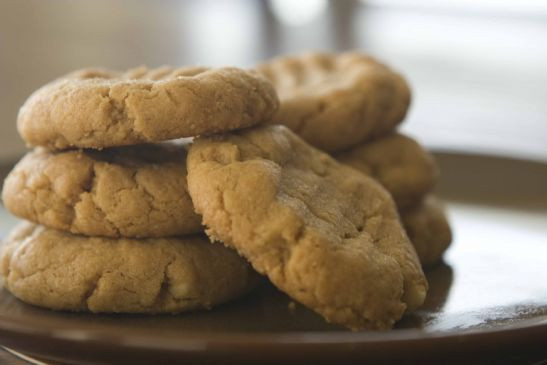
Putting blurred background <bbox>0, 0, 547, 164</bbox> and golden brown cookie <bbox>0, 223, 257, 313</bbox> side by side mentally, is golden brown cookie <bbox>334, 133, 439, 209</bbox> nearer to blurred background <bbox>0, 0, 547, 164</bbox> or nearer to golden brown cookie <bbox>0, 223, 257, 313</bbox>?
golden brown cookie <bbox>0, 223, 257, 313</bbox>

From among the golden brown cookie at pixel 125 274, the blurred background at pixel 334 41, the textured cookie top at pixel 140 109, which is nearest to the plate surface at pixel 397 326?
the golden brown cookie at pixel 125 274

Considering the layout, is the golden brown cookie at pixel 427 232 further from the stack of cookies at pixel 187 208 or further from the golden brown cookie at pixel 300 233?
the golden brown cookie at pixel 300 233

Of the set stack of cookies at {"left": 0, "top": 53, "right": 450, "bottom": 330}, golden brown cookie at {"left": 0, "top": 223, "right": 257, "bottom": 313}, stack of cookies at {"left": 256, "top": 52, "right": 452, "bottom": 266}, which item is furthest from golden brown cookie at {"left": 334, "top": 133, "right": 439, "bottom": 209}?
golden brown cookie at {"left": 0, "top": 223, "right": 257, "bottom": 313}

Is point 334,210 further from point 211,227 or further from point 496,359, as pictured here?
point 496,359

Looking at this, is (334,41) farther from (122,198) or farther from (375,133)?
(122,198)

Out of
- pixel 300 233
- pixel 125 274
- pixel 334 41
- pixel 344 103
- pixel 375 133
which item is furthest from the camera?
pixel 334 41

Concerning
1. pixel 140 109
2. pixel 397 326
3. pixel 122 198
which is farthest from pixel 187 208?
pixel 397 326

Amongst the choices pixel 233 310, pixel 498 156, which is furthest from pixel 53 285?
pixel 498 156
